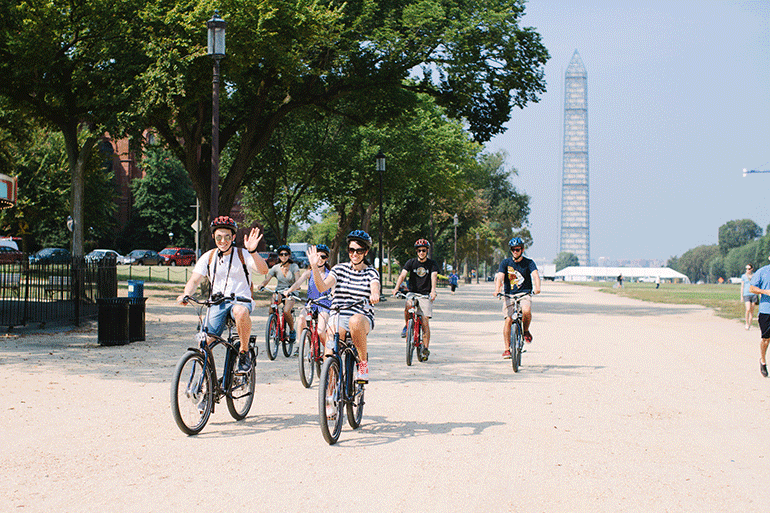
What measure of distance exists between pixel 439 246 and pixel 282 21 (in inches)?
2278

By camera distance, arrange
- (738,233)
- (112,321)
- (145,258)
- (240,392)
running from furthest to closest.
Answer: (738,233) < (145,258) < (112,321) < (240,392)

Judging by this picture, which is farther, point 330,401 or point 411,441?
point 411,441

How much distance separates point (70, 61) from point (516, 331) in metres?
17.3

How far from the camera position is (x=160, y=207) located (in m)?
78.4

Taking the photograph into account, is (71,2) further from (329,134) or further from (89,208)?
(89,208)

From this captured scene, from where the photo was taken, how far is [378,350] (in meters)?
14.1

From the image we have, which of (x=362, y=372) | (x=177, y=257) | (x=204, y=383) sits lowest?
(x=204, y=383)

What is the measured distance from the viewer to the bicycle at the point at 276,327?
1215 cm

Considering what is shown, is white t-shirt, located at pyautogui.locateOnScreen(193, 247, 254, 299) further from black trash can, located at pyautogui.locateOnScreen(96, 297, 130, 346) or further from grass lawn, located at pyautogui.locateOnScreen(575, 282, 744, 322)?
grass lawn, located at pyautogui.locateOnScreen(575, 282, 744, 322)

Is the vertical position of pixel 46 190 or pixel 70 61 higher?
pixel 70 61

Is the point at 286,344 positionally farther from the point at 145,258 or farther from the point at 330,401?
the point at 145,258

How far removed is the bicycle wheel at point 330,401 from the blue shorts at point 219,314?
3.79 ft

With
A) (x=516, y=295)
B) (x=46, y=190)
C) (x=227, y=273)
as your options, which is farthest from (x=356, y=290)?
(x=46, y=190)

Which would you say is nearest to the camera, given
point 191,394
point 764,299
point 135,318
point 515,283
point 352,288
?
point 191,394
